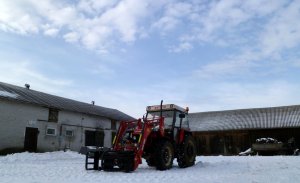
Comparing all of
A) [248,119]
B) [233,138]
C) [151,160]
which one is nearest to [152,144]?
[151,160]

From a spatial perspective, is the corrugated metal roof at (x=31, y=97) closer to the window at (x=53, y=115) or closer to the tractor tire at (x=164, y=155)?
the window at (x=53, y=115)

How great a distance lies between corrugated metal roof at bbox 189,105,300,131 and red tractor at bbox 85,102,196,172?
1614cm

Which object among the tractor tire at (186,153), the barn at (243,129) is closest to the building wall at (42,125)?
the barn at (243,129)

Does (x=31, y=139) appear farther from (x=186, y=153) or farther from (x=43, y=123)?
(x=186, y=153)

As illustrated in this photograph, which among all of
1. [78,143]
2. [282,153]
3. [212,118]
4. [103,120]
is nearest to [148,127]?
[282,153]

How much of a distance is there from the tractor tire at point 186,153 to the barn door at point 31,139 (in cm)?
1257

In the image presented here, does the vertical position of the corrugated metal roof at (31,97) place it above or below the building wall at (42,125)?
above

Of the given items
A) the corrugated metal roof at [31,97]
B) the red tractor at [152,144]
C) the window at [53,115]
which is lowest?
the red tractor at [152,144]

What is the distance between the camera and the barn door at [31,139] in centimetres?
2119

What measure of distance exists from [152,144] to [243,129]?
18348 millimetres

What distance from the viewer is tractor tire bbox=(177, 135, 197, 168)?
1231 centimetres

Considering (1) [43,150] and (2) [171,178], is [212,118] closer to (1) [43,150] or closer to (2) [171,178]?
(1) [43,150]

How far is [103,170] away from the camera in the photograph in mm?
10523

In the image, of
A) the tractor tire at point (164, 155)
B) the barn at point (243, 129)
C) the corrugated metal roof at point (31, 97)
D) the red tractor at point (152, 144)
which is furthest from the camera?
the barn at point (243, 129)
